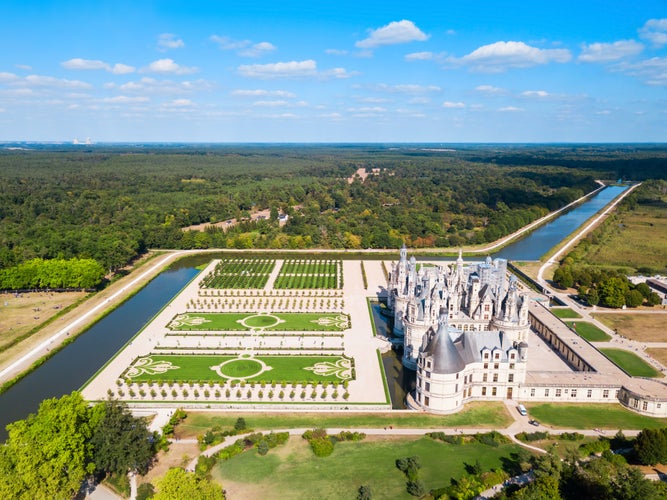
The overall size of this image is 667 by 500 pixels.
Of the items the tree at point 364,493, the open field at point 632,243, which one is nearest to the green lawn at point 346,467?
the tree at point 364,493

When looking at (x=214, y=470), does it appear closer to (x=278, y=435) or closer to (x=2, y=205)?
(x=278, y=435)

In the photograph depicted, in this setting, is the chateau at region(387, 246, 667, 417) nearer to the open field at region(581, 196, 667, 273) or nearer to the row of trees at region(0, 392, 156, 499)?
the row of trees at region(0, 392, 156, 499)

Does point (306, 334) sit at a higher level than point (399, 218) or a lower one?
lower

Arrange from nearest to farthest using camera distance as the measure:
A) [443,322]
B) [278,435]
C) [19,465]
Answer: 1. [19,465]
2. [278,435]
3. [443,322]

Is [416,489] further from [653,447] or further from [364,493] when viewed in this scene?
[653,447]

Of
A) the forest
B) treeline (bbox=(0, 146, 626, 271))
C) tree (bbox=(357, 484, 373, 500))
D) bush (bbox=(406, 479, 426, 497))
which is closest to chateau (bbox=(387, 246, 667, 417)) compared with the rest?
bush (bbox=(406, 479, 426, 497))

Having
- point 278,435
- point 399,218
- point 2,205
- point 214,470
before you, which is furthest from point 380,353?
point 2,205

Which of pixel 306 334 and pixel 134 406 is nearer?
pixel 134 406
